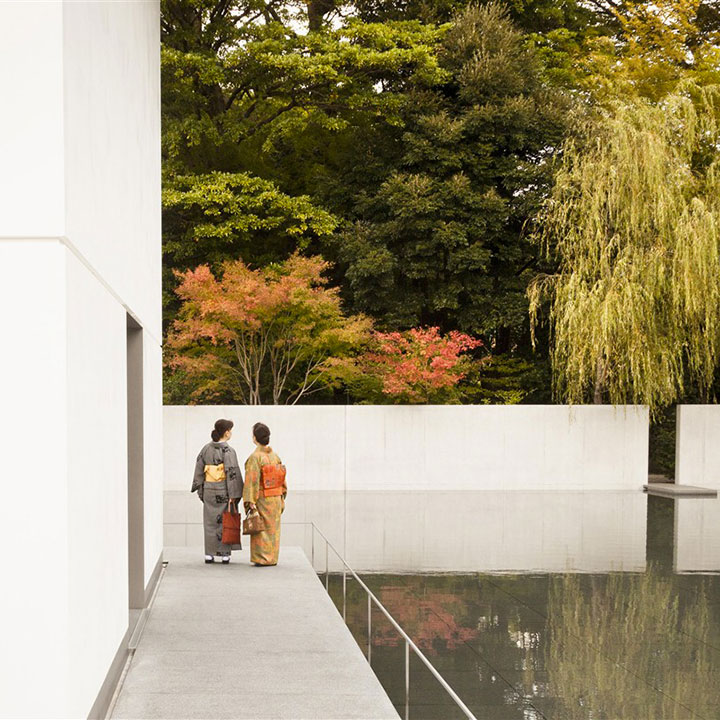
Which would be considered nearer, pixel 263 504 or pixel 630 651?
pixel 630 651

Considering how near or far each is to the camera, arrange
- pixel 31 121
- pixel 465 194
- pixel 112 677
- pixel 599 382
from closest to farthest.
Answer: pixel 31 121 → pixel 112 677 → pixel 599 382 → pixel 465 194

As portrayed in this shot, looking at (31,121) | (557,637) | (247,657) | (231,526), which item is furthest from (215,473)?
(31,121)

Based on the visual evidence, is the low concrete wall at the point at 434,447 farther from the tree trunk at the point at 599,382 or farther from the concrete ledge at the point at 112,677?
the concrete ledge at the point at 112,677

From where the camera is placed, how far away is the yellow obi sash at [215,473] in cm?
942

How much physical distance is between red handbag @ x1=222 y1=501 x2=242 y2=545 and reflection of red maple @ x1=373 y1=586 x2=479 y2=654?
5.48 feet

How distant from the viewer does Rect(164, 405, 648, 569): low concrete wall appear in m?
21.3

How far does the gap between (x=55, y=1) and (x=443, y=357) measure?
18.4 meters

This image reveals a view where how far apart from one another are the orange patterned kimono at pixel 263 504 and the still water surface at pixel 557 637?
0.88 m

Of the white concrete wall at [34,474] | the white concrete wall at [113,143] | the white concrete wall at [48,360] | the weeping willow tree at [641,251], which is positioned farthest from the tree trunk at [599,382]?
the white concrete wall at [34,474]

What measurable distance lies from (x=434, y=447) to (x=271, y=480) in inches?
503

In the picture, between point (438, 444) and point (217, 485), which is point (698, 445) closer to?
point (438, 444)

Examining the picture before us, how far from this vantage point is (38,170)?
3375 millimetres

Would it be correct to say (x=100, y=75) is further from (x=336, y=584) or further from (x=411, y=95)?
(x=411, y=95)

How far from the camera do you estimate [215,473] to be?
9422 mm
